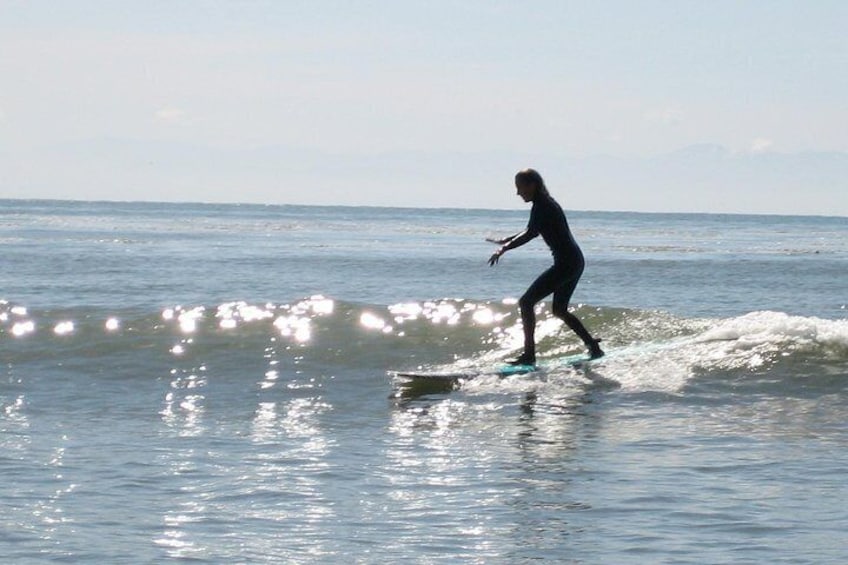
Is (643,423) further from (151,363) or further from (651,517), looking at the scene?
(151,363)

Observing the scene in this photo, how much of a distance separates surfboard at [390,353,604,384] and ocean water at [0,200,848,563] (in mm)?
119

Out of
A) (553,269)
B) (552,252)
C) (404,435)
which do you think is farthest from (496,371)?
(404,435)

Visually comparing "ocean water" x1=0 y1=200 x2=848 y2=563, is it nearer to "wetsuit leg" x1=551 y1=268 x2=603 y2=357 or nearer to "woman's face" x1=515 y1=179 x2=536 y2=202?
"wetsuit leg" x1=551 y1=268 x2=603 y2=357

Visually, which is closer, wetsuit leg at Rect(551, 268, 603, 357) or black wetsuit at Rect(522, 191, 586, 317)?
black wetsuit at Rect(522, 191, 586, 317)

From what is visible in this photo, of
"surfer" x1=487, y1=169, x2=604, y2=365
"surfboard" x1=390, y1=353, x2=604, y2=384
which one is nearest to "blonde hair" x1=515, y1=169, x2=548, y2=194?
"surfer" x1=487, y1=169, x2=604, y2=365

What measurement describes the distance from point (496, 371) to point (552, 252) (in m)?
1.36

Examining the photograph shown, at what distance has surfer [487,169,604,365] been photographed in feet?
40.0

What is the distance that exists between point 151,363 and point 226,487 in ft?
21.5

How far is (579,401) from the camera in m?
11.9

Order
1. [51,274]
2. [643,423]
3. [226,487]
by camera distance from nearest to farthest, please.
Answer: [226,487] < [643,423] < [51,274]

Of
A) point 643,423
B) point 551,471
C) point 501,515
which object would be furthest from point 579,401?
point 501,515

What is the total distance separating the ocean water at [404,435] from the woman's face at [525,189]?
1.87 m

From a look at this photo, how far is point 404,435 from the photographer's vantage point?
10.6m

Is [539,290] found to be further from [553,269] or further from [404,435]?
[404,435]
